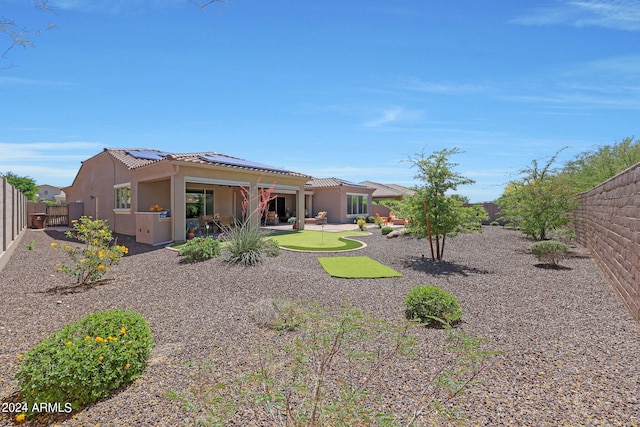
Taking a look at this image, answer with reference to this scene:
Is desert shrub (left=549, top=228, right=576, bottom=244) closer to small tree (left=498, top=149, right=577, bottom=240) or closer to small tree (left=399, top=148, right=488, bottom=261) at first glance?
small tree (left=498, top=149, right=577, bottom=240)

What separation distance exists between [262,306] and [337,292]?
2080 mm

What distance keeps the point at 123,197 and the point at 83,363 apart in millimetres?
17391

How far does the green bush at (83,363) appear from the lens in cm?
301

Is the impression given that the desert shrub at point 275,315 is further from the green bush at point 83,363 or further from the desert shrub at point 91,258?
the desert shrub at point 91,258

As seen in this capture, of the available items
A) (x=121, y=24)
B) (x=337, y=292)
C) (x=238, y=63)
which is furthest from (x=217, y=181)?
(x=337, y=292)

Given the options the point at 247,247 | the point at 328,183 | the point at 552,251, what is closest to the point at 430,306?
the point at 247,247

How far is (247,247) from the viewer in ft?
32.4

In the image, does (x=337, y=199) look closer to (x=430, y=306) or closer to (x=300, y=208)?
(x=300, y=208)

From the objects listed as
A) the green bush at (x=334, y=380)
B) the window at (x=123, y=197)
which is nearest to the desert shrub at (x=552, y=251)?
the green bush at (x=334, y=380)

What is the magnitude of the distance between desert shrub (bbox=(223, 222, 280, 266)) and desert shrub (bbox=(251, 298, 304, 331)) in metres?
3.86

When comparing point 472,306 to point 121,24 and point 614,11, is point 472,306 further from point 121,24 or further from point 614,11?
point 121,24

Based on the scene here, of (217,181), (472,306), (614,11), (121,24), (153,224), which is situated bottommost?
(472,306)

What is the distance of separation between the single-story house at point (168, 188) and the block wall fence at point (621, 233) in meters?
9.55

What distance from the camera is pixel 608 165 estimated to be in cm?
1866
